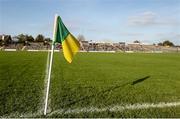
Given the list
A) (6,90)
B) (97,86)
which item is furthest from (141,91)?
(6,90)

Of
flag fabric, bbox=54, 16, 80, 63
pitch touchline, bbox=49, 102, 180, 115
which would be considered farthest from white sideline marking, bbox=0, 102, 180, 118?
flag fabric, bbox=54, 16, 80, 63

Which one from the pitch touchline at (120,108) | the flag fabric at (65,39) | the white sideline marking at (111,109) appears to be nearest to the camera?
the white sideline marking at (111,109)

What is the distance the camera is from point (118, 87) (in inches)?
393

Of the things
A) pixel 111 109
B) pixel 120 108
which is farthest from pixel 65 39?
pixel 120 108

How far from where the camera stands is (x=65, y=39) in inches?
253

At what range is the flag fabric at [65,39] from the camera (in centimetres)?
641

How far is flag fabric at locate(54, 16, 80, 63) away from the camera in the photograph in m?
6.41

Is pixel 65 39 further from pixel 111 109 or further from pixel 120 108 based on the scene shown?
pixel 120 108

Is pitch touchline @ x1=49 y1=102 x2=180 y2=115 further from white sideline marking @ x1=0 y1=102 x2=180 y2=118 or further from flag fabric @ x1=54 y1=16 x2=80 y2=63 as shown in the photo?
flag fabric @ x1=54 y1=16 x2=80 y2=63

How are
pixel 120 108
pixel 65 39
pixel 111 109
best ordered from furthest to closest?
pixel 120 108, pixel 111 109, pixel 65 39

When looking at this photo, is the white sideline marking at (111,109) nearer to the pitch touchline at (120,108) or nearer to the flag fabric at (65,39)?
the pitch touchline at (120,108)

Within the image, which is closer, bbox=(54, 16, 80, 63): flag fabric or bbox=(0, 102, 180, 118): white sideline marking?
bbox=(0, 102, 180, 118): white sideline marking

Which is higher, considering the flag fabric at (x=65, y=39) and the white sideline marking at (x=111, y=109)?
the flag fabric at (x=65, y=39)

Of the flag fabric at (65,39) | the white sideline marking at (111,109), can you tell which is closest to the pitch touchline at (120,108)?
the white sideline marking at (111,109)
